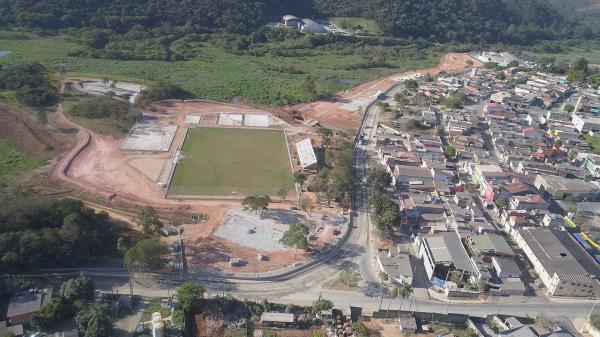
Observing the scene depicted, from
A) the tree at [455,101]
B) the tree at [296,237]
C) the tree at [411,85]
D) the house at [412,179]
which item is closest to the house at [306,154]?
the house at [412,179]

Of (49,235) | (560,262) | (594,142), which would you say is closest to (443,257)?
(560,262)

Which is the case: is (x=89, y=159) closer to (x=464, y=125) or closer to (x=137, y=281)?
(x=137, y=281)

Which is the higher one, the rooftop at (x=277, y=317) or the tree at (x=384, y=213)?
the tree at (x=384, y=213)

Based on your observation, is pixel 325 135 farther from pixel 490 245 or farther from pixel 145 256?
pixel 145 256

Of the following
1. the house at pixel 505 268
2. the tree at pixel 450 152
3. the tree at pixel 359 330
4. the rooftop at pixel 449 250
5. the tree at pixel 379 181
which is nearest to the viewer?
the tree at pixel 359 330

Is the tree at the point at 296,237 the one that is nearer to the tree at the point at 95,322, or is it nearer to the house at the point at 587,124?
the tree at the point at 95,322

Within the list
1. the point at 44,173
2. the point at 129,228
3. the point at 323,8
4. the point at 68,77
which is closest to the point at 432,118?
the point at 129,228
